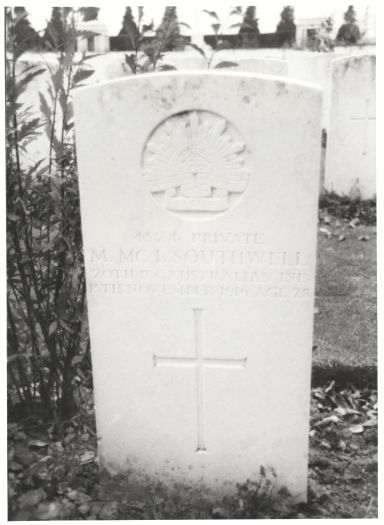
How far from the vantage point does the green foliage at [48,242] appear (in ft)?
8.91

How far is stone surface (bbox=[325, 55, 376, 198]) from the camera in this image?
7.26 meters

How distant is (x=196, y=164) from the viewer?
2439 mm

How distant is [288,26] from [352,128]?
7487 millimetres

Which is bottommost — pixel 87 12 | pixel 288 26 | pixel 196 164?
pixel 196 164

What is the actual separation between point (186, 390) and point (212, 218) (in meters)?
0.79

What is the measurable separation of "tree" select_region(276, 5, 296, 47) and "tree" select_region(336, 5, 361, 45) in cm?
111

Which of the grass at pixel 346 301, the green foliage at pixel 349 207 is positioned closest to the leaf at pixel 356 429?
the grass at pixel 346 301

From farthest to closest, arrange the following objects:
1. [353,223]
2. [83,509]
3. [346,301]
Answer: [353,223]
[346,301]
[83,509]

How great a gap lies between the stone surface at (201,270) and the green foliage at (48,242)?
1.07 feet

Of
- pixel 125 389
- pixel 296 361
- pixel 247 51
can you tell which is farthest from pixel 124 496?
pixel 247 51

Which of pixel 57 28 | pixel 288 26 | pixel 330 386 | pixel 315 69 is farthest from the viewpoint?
pixel 288 26

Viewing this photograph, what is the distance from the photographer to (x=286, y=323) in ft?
8.39

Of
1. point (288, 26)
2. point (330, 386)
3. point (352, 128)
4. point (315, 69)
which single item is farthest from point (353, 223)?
point (288, 26)

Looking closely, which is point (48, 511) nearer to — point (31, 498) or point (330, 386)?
point (31, 498)
